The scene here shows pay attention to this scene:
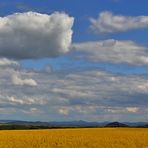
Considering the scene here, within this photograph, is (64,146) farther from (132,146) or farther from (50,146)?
(132,146)

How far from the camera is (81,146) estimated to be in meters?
39.2

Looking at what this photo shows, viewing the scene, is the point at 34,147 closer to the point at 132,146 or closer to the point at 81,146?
the point at 81,146

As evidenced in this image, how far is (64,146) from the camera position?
39.1m

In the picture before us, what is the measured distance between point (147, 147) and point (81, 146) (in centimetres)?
595

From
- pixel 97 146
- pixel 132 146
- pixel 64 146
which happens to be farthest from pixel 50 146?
pixel 132 146

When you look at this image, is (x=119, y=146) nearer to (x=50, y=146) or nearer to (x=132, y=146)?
(x=132, y=146)

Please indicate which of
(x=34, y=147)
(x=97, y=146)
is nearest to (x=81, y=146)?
(x=97, y=146)

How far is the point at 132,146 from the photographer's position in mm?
39094

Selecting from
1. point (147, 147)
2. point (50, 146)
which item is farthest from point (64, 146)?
point (147, 147)

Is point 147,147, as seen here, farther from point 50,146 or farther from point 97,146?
point 50,146

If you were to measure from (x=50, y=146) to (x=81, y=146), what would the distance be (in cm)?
283

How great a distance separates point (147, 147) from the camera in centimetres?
3828

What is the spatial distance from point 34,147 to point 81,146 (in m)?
4.43

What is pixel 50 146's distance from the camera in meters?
39.2
